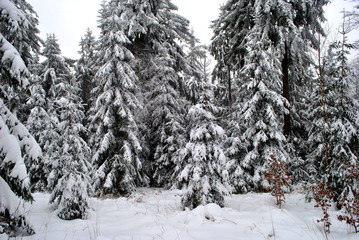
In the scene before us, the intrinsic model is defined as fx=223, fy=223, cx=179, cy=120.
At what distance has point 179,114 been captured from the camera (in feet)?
52.0

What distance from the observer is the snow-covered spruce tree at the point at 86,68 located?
23.6 m

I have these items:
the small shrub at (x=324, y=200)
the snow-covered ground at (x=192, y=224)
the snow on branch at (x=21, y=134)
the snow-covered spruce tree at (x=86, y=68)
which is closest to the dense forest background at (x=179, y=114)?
the snow on branch at (x=21, y=134)

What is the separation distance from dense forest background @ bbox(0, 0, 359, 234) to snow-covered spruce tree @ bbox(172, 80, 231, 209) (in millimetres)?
38

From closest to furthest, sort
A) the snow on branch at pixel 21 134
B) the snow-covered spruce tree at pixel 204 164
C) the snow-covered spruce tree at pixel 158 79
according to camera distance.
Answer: the snow on branch at pixel 21 134 → the snow-covered spruce tree at pixel 204 164 → the snow-covered spruce tree at pixel 158 79

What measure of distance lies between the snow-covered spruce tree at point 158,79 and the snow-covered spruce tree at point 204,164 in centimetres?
594

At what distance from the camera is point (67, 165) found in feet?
23.4

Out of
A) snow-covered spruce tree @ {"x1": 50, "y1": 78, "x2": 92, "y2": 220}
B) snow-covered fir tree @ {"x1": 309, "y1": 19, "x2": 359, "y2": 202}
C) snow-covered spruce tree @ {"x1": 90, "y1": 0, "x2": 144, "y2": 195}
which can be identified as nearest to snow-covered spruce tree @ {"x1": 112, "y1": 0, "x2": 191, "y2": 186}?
snow-covered spruce tree @ {"x1": 90, "y1": 0, "x2": 144, "y2": 195}

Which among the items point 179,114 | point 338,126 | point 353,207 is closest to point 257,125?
point 338,126

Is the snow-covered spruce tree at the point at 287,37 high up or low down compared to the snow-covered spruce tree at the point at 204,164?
up

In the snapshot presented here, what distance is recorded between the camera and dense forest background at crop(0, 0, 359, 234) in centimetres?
677

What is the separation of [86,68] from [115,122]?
14180 mm

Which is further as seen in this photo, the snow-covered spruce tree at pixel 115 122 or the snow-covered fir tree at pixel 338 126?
the snow-covered spruce tree at pixel 115 122

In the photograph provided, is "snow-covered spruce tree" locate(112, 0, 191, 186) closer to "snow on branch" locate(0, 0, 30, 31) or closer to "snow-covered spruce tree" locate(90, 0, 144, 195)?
"snow-covered spruce tree" locate(90, 0, 144, 195)

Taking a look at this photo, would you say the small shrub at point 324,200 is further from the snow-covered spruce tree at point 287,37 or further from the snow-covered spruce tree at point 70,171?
the snow-covered spruce tree at point 70,171
